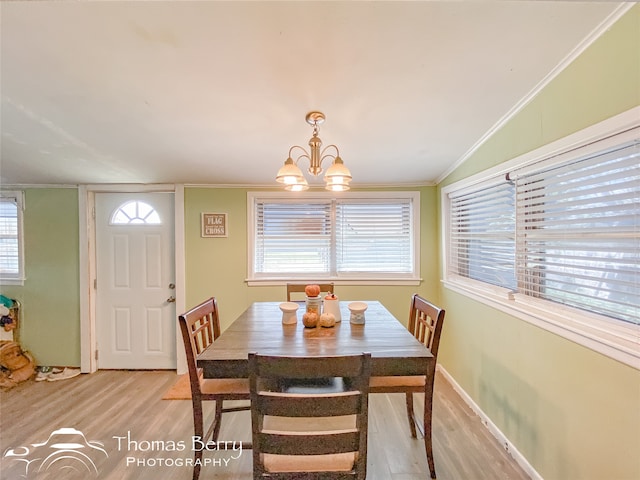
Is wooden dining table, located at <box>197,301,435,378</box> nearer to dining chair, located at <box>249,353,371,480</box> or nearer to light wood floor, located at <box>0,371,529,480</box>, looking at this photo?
dining chair, located at <box>249,353,371,480</box>

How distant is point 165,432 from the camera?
2.11 meters

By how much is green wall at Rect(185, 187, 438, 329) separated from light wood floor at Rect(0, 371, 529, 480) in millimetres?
907

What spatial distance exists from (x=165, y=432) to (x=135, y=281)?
1.66m

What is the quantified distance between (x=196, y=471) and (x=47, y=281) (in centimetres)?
277

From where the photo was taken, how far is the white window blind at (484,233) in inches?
79.7

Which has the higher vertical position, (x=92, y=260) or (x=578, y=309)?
(x=92, y=260)

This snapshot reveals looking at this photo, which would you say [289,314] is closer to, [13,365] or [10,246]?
[13,365]

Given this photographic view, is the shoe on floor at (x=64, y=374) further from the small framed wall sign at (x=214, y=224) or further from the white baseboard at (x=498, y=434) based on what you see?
the white baseboard at (x=498, y=434)

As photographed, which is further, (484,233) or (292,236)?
(292,236)

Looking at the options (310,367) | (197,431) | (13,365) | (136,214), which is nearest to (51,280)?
(13,365)

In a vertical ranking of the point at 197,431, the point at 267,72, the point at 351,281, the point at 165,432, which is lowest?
the point at 165,432

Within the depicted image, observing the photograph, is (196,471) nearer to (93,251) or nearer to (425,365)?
(425,365)
